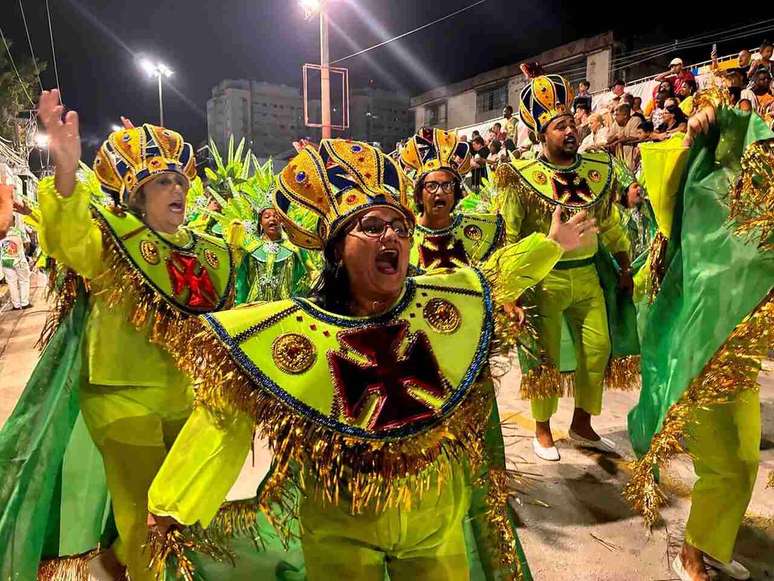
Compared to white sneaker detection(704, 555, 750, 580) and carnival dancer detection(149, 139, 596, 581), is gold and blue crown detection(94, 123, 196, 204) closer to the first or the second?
carnival dancer detection(149, 139, 596, 581)

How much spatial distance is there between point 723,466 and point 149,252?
2420 mm

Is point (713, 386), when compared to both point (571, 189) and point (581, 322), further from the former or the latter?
point (571, 189)

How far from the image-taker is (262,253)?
499 cm

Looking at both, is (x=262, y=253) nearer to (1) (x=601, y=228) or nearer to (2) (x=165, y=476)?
(1) (x=601, y=228)

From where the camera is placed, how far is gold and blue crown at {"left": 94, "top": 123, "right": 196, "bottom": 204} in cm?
268

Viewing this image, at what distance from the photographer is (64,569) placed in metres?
2.54

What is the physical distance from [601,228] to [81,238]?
2.86 metres

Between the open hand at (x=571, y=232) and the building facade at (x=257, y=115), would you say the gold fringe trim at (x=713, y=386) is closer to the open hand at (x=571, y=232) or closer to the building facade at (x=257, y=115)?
the open hand at (x=571, y=232)

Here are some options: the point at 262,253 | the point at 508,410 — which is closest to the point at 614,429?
the point at 508,410

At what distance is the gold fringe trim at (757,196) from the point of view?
79.0 inches

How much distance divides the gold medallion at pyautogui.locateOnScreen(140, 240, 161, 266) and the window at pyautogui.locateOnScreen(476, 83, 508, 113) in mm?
20637

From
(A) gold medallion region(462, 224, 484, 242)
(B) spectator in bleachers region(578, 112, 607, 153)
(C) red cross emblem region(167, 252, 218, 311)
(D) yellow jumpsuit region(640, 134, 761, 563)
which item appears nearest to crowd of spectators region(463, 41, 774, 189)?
(B) spectator in bleachers region(578, 112, 607, 153)

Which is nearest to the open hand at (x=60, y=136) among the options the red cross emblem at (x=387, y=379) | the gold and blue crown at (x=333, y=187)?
the gold and blue crown at (x=333, y=187)

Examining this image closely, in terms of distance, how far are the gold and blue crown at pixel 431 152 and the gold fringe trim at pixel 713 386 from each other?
180 cm
